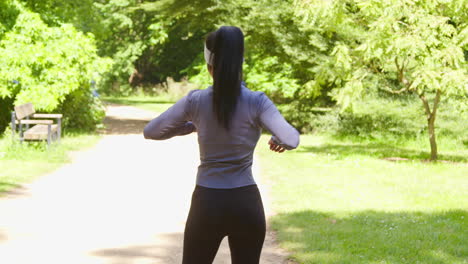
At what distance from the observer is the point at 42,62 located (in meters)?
17.6

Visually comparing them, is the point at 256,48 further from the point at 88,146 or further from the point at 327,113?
the point at 88,146

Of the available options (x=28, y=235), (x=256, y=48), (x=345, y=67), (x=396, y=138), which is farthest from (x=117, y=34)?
(x=28, y=235)

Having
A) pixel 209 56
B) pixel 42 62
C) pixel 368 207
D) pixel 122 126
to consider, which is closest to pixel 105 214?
pixel 368 207

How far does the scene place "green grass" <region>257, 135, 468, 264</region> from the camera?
6.91m

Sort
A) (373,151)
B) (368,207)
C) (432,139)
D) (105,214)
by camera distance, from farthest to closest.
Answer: (373,151) < (432,139) < (368,207) < (105,214)

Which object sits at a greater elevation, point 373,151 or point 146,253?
point 146,253

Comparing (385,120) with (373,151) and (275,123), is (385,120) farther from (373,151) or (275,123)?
(275,123)

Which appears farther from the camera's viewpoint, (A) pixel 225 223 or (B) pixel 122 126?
(B) pixel 122 126

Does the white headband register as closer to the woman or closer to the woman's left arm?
the woman

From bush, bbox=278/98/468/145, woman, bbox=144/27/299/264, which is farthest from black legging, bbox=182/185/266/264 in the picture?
bush, bbox=278/98/468/145

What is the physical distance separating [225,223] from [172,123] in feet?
1.72

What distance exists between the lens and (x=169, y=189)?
10.9 metres

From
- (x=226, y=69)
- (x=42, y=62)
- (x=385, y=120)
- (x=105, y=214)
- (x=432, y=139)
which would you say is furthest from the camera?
(x=385, y=120)

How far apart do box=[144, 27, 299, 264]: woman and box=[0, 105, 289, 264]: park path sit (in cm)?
315
